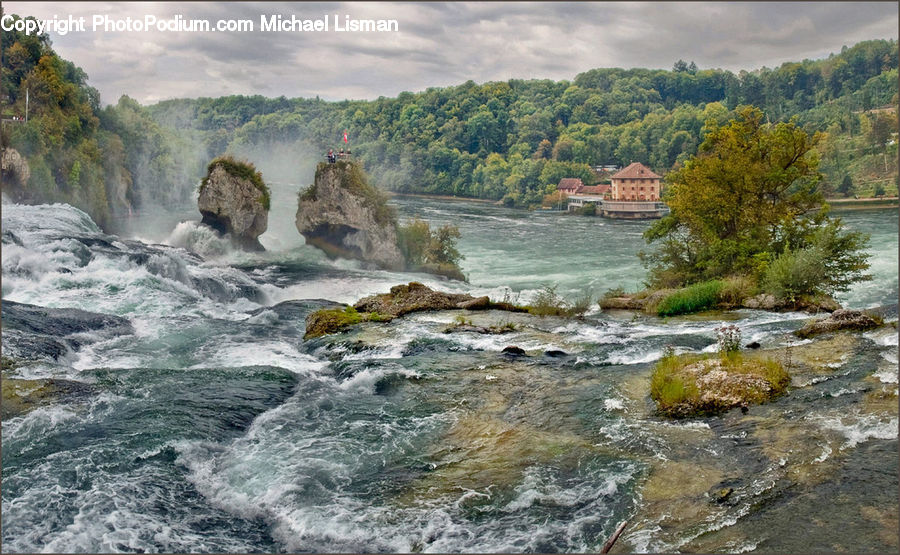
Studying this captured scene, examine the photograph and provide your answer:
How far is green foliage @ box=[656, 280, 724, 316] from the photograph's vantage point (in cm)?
2297

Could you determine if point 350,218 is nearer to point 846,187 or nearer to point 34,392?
point 34,392

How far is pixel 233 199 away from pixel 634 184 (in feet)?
219

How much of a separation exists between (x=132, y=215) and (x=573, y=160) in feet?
265

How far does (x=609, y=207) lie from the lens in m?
90.1

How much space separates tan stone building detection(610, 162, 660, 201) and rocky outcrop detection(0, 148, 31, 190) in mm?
71109

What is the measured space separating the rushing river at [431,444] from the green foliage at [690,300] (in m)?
1.15

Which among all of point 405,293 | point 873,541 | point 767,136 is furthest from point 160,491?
point 767,136

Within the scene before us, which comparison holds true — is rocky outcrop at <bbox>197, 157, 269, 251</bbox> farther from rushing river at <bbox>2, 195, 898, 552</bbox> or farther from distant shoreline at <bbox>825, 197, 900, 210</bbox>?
distant shoreline at <bbox>825, 197, 900, 210</bbox>

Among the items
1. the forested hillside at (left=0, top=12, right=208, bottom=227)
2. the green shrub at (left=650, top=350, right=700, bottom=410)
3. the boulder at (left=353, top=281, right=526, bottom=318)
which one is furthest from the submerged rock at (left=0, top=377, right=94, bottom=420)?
the forested hillside at (left=0, top=12, right=208, bottom=227)

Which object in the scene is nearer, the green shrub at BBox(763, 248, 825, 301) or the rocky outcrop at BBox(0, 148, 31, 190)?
the green shrub at BBox(763, 248, 825, 301)

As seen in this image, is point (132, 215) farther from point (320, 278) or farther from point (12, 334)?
point (12, 334)

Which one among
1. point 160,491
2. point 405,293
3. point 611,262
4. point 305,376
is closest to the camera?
point 160,491

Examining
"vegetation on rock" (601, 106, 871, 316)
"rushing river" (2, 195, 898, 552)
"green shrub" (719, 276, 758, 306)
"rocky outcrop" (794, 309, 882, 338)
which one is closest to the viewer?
"rushing river" (2, 195, 898, 552)

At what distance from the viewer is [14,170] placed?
1656 inches
